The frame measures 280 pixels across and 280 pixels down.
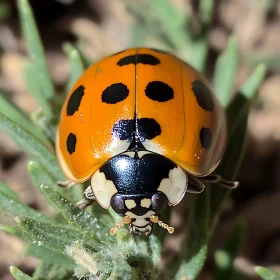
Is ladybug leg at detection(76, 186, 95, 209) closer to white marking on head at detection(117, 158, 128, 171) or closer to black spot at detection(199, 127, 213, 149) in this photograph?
white marking on head at detection(117, 158, 128, 171)

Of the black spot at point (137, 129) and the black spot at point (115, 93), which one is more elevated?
the black spot at point (115, 93)

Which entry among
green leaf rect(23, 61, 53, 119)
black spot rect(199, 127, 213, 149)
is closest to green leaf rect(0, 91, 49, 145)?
green leaf rect(23, 61, 53, 119)

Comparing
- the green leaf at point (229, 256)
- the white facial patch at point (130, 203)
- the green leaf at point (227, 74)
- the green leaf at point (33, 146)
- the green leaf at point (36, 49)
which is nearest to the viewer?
the white facial patch at point (130, 203)

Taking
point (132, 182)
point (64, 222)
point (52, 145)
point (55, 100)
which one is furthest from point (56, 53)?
point (132, 182)

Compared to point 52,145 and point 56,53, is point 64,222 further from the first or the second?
point 56,53

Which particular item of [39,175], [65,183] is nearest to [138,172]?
[65,183]

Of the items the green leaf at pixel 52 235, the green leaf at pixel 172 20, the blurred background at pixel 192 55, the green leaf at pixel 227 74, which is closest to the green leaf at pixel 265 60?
the blurred background at pixel 192 55

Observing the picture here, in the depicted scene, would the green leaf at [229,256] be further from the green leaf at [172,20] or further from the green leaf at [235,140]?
the green leaf at [172,20]

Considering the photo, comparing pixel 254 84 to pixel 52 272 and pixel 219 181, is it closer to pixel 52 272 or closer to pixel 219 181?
pixel 219 181
